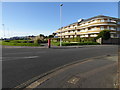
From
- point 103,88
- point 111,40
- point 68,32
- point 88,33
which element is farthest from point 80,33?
point 103,88

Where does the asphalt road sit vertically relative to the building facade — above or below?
below

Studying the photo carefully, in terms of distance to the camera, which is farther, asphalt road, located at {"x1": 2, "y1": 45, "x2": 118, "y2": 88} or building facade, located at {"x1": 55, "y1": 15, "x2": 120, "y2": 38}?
building facade, located at {"x1": 55, "y1": 15, "x2": 120, "y2": 38}

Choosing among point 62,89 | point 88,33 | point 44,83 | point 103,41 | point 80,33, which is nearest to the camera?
point 62,89

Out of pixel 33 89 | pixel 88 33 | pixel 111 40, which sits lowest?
pixel 33 89

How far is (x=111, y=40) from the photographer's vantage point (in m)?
34.0

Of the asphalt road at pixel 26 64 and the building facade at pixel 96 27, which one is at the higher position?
the building facade at pixel 96 27

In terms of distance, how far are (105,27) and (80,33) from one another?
12938 mm

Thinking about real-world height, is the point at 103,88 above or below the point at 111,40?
below

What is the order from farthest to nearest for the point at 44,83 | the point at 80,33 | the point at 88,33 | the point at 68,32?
the point at 68,32 < the point at 80,33 < the point at 88,33 < the point at 44,83

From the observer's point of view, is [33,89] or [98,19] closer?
[33,89]

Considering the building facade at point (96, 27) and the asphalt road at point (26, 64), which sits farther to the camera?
the building facade at point (96, 27)

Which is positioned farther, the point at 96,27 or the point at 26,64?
the point at 96,27

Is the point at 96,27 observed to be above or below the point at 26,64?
above

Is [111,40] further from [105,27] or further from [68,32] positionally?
[68,32]
